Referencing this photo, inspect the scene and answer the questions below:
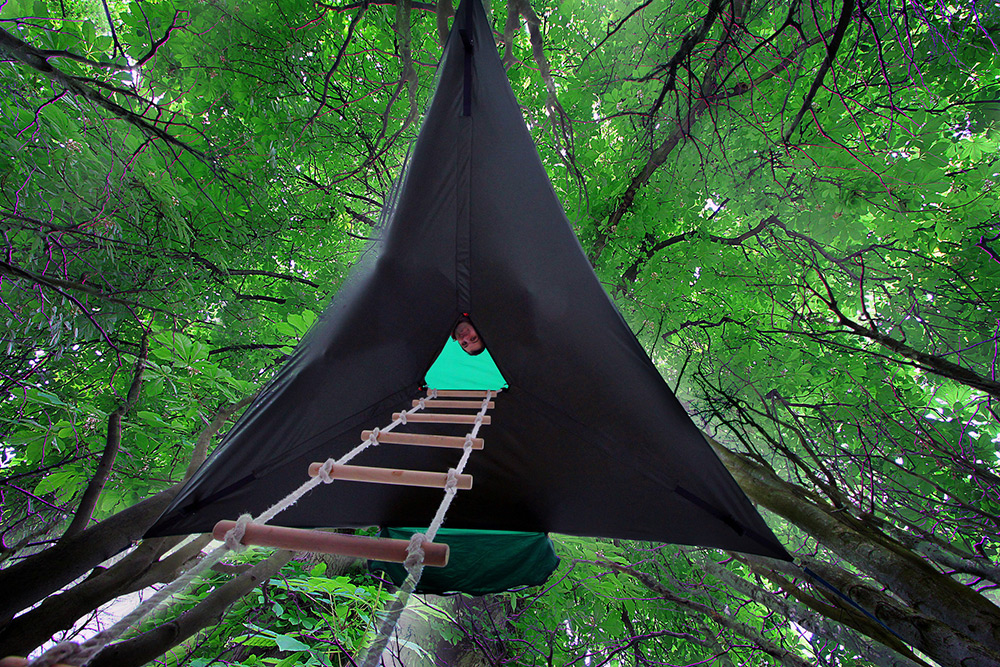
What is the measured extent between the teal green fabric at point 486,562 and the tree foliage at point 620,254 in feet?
1.97

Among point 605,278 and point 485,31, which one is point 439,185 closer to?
point 485,31

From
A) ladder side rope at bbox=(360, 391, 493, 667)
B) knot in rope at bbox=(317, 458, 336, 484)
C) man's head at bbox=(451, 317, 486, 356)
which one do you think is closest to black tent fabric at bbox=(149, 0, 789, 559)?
man's head at bbox=(451, 317, 486, 356)

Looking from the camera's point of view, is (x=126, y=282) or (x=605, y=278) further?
(x=605, y=278)

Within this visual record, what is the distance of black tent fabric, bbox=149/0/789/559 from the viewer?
1.36 metres

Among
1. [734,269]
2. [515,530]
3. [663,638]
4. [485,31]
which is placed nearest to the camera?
[485,31]

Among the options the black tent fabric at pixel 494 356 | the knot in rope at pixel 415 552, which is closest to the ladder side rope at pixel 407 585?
the knot in rope at pixel 415 552

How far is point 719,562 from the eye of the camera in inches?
116

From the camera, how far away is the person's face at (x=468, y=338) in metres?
1.86

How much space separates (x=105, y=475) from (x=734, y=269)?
3.40m

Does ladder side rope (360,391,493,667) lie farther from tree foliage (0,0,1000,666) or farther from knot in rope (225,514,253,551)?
tree foliage (0,0,1000,666)

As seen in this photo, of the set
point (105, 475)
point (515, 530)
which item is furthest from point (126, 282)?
point (515, 530)

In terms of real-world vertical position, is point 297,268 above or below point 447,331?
above

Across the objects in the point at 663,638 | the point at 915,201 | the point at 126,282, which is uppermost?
the point at 915,201

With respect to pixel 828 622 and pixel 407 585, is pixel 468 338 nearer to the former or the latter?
pixel 407 585
